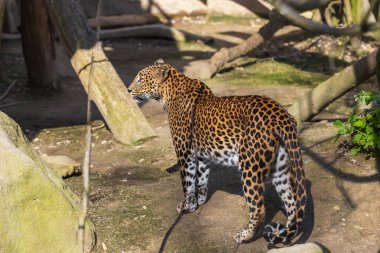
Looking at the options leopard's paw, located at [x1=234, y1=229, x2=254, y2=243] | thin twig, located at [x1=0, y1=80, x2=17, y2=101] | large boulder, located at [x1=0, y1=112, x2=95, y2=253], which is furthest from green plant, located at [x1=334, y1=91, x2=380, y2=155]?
thin twig, located at [x1=0, y1=80, x2=17, y2=101]

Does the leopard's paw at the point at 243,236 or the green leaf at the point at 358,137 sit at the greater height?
the green leaf at the point at 358,137

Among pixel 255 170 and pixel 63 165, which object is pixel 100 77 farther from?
pixel 255 170

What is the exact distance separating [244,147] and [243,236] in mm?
736

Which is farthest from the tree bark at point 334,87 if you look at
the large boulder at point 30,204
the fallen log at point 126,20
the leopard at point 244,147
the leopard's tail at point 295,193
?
the fallen log at point 126,20

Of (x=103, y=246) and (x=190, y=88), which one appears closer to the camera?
(x=103, y=246)

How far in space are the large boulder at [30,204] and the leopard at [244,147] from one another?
3.90ft

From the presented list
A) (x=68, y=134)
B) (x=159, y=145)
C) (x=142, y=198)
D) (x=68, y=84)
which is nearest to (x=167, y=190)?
(x=142, y=198)

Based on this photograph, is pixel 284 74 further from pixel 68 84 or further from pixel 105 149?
pixel 105 149

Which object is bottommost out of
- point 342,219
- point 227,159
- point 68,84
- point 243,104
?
point 68,84

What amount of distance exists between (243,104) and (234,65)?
24.6ft

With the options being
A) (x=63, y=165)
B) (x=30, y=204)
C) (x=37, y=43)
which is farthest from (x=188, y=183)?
(x=37, y=43)

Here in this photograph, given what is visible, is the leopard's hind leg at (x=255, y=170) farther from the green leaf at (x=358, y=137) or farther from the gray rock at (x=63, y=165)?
the gray rock at (x=63, y=165)

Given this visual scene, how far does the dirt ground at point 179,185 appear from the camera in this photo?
5.68 m

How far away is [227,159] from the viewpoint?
571 cm
